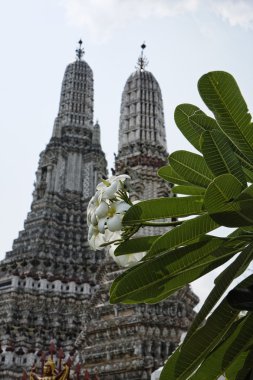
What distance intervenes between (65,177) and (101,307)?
17.5 meters

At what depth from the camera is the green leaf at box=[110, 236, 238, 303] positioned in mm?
2188

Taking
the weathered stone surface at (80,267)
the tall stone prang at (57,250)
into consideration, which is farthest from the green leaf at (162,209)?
the tall stone prang at (57,250)

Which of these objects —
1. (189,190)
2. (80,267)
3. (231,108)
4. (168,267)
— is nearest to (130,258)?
(168,267)

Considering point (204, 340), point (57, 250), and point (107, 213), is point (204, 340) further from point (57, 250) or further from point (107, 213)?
point (57, 250)

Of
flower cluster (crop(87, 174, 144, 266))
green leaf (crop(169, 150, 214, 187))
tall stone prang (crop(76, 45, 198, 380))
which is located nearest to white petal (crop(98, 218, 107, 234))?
flower cluster (crop(87, 174, 144, 266))

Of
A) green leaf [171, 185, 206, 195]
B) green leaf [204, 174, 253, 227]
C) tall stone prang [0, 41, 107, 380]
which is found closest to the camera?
green leaf [204, 174, 253, 227]

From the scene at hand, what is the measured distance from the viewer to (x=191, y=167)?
7.56ft

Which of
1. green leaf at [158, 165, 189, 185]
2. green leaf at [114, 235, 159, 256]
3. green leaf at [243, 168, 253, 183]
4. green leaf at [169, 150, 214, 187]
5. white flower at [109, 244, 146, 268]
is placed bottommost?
white flower at [109, 244, 146, 268]

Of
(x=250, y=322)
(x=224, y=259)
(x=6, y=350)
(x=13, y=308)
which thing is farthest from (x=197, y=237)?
(x=13, y=308)

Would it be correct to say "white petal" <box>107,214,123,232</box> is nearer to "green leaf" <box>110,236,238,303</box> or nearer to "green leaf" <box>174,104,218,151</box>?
"green leaf" <box>110,236,238,303</box>

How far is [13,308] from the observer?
93.4 ft

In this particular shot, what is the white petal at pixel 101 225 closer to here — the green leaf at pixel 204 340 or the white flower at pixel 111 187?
the white flower at pixel 111 187

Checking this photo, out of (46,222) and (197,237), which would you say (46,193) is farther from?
(197,237)

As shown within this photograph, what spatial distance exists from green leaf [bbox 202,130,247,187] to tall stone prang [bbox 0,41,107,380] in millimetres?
23909
